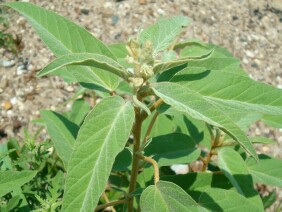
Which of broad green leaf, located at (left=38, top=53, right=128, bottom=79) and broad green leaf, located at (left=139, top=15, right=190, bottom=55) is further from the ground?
broad green leaf, located at (left=38, top=53, right=128, bottom=79)

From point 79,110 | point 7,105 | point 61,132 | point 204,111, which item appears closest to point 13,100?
point 7,105

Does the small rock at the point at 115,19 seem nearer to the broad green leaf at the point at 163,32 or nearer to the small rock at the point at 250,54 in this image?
the small rock at the point at 250,54

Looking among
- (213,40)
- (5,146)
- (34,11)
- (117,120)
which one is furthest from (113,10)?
(117,120)

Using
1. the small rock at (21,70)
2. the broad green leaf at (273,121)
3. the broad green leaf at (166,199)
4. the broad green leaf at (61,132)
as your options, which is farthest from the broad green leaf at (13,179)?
the small rock at (21,70)

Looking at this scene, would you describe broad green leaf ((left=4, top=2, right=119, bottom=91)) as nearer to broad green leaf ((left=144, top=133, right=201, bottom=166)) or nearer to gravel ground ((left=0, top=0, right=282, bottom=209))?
broad green leaf ((left=144, top=133, right=201, bottom=166))

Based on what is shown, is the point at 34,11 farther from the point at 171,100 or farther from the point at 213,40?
the point at 213,40

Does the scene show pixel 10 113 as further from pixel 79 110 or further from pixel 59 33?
pixel 59 33

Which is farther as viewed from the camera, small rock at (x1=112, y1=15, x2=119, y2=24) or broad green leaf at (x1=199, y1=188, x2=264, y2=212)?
small rock at (x1=112, y1=15, x2=119, y2=24)

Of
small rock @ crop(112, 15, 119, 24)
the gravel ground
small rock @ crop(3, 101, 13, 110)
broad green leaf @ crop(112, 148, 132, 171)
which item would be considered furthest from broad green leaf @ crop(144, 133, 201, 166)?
small rock @ crop(112, 15, 119, 24)
